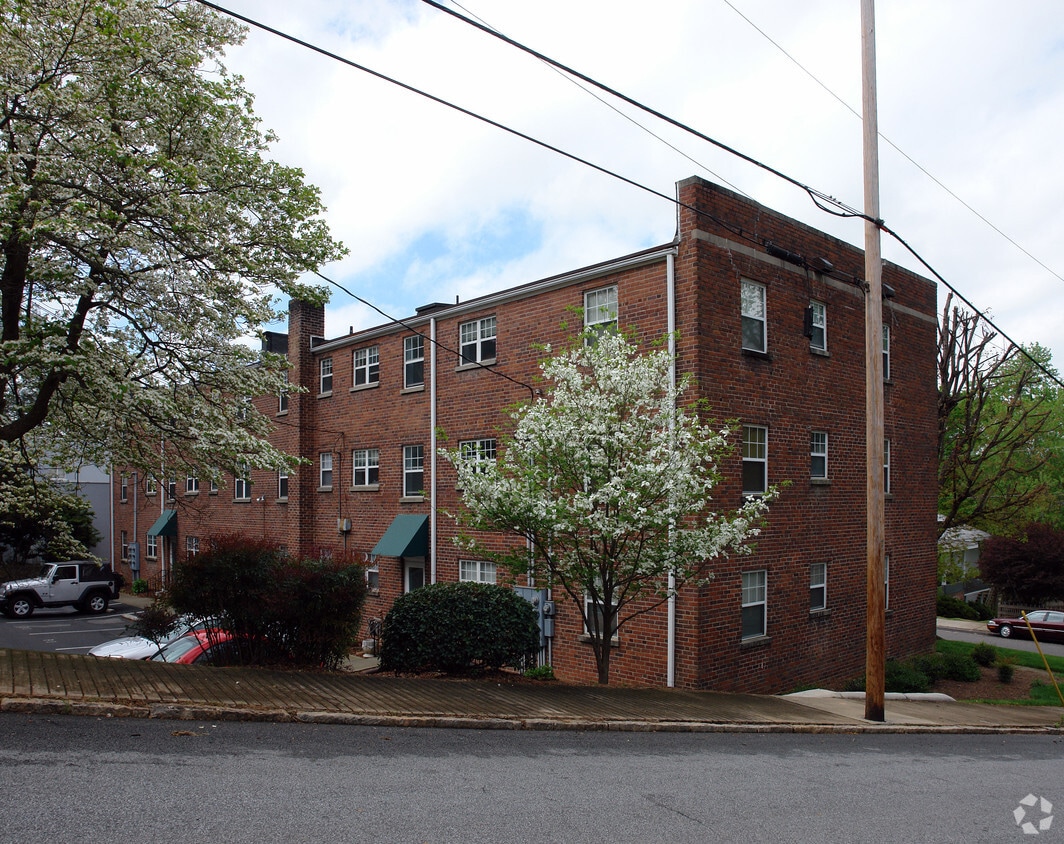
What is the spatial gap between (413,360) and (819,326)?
9895 millimetres

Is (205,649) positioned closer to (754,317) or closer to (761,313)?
(754,317)

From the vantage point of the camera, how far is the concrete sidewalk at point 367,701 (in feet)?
25.2

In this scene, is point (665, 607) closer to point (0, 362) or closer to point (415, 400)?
point (415, 400)

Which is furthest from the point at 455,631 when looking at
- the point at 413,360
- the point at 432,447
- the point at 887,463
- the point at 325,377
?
the point at 325,377

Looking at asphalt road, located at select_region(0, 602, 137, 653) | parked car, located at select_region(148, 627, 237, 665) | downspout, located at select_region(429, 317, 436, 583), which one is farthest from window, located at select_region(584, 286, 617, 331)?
asphalt road, located at select_region(0, 602, 137, 653)

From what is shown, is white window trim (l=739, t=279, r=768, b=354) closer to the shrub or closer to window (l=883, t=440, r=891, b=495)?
window (l=883, t=440, r=891, b=495)

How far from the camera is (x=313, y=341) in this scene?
84.5 ft

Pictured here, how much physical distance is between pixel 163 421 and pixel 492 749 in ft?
21.1

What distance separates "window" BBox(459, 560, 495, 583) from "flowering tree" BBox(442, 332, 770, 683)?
281 inches

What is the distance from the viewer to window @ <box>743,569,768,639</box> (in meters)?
15.8

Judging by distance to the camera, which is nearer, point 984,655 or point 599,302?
point 599,302

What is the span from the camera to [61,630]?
2483 cm

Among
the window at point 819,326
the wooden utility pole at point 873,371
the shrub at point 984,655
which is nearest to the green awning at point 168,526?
the window at point 819,326

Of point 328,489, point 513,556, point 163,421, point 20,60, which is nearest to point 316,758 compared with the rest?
point 513,556
